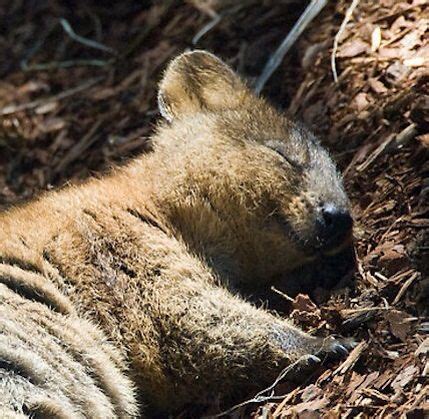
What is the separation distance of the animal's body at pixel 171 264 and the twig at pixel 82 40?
2234 millimetres

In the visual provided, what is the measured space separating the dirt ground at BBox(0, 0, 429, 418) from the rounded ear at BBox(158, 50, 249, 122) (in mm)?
641

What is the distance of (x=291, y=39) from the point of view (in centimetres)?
824

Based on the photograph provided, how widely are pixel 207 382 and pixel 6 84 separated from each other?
4.55m

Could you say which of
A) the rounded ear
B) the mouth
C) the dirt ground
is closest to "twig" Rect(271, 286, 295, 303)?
the dirt ground

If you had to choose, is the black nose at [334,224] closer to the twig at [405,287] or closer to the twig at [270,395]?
the twig at [405,287]

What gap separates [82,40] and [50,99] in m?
0.67

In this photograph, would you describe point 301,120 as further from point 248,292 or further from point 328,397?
point 328,397

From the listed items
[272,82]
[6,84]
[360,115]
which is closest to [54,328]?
[360,115]

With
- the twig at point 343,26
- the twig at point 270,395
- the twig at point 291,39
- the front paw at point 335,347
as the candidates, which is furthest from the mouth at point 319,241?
the twig at point 291,39

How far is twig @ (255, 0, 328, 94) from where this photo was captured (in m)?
8.19

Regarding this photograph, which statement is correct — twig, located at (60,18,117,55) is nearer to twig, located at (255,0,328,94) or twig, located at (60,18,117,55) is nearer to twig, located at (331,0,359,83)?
twig, located at (255,0,328,94)

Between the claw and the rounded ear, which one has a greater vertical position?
the rounded ear

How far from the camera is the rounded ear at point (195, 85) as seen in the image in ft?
24.4

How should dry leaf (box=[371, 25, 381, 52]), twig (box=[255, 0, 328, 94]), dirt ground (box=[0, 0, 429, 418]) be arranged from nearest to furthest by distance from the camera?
dirt ground (box=[0, 0, 429, 418]) → dry leaf (box=[371, 25, 381, 52]) → twig (box=[255, 0, 328, 94])
